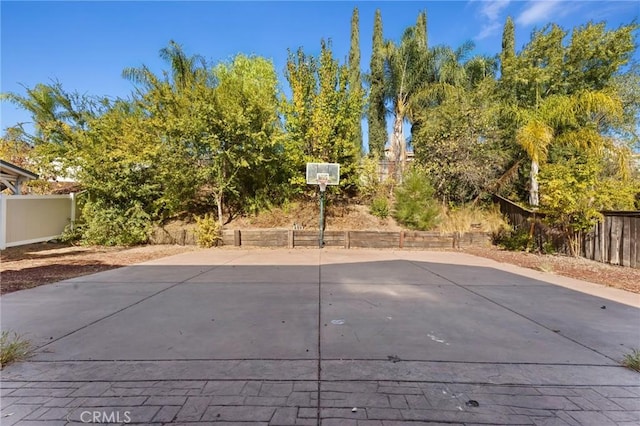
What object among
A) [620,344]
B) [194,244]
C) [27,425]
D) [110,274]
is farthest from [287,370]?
[194,244]

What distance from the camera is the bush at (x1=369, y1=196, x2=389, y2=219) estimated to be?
1301cm

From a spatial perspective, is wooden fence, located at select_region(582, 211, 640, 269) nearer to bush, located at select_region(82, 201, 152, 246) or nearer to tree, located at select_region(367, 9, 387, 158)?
tree, located at select_region(367, 9, 387, 158)

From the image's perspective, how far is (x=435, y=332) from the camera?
11.8 ft

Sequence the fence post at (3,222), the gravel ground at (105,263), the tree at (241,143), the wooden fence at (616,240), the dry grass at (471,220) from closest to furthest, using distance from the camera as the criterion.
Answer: the gravel ground at (105,263), the wooden fence at (616,240), the fence post at (3,222), the tree at (241,143), the dry grass at (471,220)

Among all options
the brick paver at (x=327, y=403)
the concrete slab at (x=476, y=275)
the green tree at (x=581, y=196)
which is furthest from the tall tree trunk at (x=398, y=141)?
the brick paver at (x=327, y=403)

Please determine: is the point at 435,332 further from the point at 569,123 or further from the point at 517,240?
the point at 569,123

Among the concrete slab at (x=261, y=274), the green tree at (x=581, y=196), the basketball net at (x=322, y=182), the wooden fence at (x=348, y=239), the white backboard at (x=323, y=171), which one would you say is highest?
the white backboard at (x=323, y=171)

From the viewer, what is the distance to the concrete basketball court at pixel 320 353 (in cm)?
219

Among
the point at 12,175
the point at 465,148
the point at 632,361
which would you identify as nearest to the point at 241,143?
the point at 12,175

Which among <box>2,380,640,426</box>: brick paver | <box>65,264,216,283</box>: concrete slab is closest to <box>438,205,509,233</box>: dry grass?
<box>65,264,216,283</box>: concrete slab

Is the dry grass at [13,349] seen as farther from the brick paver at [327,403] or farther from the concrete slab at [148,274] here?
the concrete slab at [148,274]

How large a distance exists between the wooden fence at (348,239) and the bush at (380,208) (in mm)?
2058

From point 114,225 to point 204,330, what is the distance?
29.7 ft

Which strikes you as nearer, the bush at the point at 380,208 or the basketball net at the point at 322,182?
the basketball net at the point at 322,182
